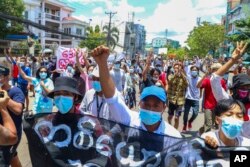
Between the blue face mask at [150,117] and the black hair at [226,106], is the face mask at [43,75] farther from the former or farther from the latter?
the black hair at [226,106]

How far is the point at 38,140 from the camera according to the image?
3.16m

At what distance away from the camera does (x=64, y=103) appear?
3.18 metres

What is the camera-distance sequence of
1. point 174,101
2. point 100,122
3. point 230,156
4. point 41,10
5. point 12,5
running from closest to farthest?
point 230,156
point 100,122
point 174,101
point 12,5
point 41,10

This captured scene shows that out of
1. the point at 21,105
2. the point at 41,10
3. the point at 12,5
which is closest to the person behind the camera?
the point at 21,105

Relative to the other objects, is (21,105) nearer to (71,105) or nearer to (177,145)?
(71,105)

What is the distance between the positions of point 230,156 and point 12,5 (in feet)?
125

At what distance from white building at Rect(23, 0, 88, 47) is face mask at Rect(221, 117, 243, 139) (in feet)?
190

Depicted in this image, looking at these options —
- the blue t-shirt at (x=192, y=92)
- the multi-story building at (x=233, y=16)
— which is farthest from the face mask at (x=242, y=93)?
the multi-story building at (x=233, y=16)

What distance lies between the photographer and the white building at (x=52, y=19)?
5972cm

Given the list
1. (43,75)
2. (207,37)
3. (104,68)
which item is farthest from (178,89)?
(207,37)

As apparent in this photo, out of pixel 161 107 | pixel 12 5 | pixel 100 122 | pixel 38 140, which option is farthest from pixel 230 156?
pixel 12 5

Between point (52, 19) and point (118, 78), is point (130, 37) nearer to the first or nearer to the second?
point (52, 19)

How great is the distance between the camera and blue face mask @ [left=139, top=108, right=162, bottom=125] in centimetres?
284

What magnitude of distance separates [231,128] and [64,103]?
140 cm
